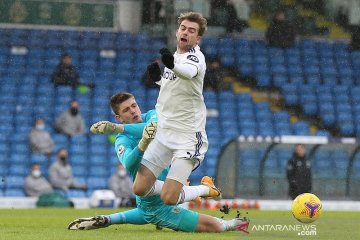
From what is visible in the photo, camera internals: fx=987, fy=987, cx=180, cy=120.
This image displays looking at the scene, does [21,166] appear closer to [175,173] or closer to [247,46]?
[247,46]

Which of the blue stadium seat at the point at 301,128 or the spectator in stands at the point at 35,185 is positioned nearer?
the spectator in stands at the point at 35,185

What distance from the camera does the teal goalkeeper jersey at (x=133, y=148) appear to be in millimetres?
11320

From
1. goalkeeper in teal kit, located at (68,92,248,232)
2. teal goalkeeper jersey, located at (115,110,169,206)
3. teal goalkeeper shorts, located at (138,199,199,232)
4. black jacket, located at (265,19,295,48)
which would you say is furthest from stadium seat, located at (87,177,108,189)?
teal goalkeeper shorts, located at (138,199,199,232)

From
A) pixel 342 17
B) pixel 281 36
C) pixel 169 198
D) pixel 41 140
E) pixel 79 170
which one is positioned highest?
pixel 342 17

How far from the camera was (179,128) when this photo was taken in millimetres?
11039

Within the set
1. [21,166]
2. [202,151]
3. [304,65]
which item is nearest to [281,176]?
[21,166]

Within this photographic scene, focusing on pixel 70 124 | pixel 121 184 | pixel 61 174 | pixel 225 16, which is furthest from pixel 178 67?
pixel 225 16

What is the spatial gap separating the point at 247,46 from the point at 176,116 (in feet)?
64.8

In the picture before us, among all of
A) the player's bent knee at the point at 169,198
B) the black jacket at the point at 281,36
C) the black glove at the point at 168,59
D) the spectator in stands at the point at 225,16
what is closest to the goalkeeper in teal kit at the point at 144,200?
the player's bent knee at the point at 169,198

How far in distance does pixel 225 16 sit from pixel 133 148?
18626 millimetres

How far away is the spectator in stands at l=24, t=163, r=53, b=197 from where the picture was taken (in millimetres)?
22734

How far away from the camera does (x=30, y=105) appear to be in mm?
27297

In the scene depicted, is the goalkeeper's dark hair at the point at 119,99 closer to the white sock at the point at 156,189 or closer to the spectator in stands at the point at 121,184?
the white sock at the point at 156,189

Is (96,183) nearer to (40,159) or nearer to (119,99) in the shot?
(40,159)
